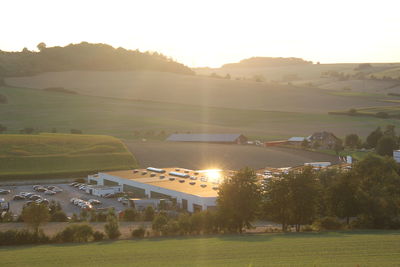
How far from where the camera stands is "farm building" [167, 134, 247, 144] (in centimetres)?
6328

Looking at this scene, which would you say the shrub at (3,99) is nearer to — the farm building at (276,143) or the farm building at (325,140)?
the farm building at (276,143)

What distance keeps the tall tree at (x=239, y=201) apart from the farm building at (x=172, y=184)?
7160 millimetres

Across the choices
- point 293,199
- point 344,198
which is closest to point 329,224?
point 293,199

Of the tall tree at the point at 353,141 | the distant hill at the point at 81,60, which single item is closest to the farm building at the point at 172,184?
the tall tree at the point at 353,141

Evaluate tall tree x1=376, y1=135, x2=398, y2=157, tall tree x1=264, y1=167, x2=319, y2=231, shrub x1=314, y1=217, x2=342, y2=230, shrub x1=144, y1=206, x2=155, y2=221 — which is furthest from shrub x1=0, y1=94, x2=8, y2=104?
shrub x1=314, y1=217, x2=342, y2=230

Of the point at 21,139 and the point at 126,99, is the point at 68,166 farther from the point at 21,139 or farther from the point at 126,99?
the point at 126,99

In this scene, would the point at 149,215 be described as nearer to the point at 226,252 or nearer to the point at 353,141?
the point at 226,252

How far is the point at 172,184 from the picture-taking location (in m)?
39.4

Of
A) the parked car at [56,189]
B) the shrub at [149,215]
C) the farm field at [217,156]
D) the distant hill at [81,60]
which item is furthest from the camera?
the distant hill at [81,60]

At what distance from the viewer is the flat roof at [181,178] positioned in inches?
1419

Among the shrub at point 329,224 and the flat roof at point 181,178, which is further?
the flat roof at point 181,178

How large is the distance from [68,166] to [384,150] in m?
30.8

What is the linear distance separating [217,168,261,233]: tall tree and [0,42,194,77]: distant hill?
89413 mm

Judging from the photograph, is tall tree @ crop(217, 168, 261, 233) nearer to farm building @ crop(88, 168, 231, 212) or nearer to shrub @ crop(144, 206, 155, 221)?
shrub @ crop(144, 206, 155, 221)
